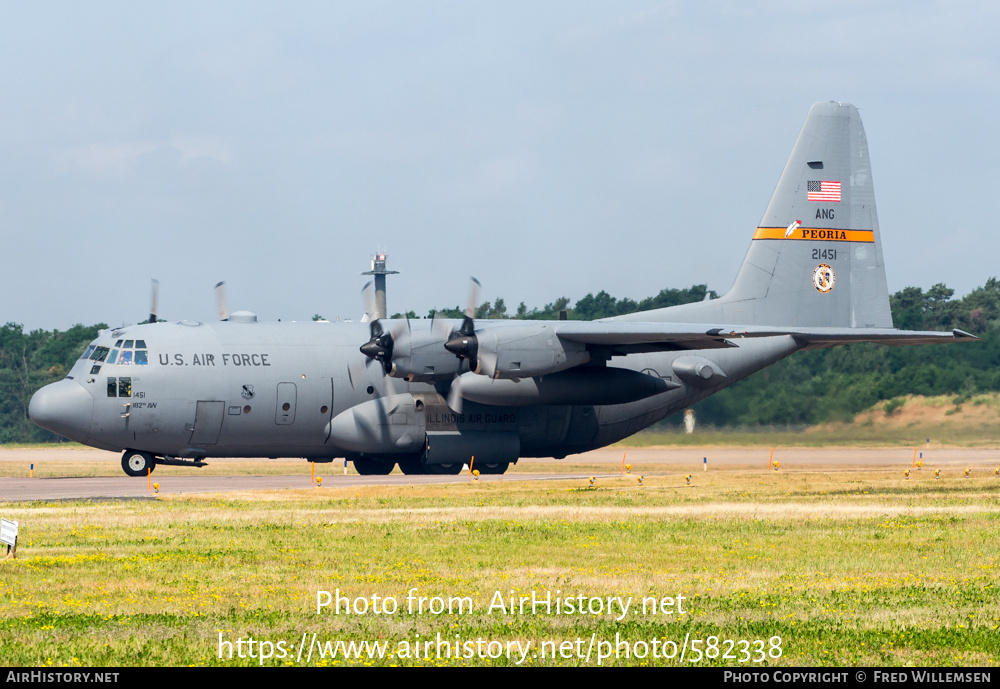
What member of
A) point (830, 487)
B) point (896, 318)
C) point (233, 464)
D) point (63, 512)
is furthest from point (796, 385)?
point (63, 512)

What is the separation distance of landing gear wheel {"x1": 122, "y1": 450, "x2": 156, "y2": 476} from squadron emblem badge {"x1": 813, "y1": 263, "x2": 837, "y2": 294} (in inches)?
751

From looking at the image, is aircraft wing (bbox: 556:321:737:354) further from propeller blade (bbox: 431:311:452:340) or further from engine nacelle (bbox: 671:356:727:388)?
engine nacelle (bbox: 671:356:727:388)

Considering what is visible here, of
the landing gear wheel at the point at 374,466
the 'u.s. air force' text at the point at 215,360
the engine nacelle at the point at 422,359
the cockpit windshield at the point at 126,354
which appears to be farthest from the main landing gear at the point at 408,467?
the cockpit windshield at the point at 126,354

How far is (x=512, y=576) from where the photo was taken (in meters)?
14.3

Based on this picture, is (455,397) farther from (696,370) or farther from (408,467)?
(696,370)

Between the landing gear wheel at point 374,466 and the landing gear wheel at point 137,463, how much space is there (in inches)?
220

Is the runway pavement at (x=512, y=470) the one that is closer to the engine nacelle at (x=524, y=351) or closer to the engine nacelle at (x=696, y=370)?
the engine nacelle at (x=524, y=351)

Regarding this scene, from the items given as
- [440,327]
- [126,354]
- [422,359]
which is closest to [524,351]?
[440,327]

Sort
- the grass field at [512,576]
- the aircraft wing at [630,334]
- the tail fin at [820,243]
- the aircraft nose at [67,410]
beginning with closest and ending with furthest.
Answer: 1. the grass field at [512,576]
2. the aircraft wing at [630,334]
3. the aircraft nose at [67,410]
4. the tail fin at [820,243]

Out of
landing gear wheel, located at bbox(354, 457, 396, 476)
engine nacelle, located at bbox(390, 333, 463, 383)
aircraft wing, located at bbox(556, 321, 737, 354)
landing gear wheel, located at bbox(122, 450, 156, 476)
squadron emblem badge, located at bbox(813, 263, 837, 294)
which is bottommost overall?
landing gear wheel, located at bbox(354, 457, 396, 476)

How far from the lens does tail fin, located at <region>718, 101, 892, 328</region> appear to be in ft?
111

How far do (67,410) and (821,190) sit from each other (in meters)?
21.3

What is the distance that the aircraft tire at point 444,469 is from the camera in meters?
31.8

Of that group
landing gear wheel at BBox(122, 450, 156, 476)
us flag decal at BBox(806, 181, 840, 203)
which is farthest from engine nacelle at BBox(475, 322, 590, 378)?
us flag decal at BBox(806, 181, 840, 203)
